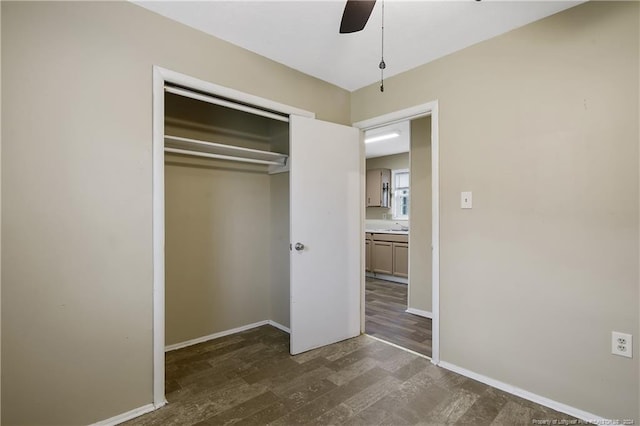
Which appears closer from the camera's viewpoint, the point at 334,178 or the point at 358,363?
the point at 358,363

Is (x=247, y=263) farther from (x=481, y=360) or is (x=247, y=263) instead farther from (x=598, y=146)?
(x=598, y=146)

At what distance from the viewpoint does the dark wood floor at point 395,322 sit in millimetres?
3002

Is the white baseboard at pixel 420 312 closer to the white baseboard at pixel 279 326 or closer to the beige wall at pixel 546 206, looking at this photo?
the beige wall at pixel 546 206

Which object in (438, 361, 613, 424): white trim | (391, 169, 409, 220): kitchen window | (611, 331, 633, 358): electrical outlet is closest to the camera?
(611, 331, 633, 358): electrical outlet

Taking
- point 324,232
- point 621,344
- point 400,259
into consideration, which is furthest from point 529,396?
point 400,259

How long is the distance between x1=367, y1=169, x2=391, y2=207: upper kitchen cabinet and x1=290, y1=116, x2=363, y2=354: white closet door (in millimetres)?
3485

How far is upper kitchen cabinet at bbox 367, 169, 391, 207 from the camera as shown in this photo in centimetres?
657

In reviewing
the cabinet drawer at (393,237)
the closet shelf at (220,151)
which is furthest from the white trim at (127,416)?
the cabinet drawer at (393,237)

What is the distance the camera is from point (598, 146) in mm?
1824

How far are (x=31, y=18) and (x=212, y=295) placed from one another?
2403 millimetres

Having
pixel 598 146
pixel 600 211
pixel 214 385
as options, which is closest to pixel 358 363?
pixel 214 385

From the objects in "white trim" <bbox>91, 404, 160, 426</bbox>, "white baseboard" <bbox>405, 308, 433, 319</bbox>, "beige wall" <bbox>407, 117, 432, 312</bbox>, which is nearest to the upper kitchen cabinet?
"beige wall" <bbox>407, 117, 432, 312</bbox>

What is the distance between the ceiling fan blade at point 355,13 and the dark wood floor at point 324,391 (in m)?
2.24

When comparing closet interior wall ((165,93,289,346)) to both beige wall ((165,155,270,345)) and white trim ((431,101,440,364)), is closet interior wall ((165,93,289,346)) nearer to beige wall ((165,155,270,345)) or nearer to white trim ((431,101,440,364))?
beige wall ((165,155,270,345))
